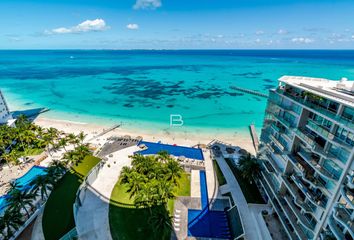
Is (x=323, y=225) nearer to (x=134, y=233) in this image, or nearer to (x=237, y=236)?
(x=237, y=236)

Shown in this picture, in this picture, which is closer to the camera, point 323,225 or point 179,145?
point 323,225

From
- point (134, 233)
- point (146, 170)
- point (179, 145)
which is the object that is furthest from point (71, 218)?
point (179, 145)

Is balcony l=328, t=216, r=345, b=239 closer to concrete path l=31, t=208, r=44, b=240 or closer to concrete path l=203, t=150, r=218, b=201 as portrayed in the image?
concrete path l=203, t=150, r=218, b=201

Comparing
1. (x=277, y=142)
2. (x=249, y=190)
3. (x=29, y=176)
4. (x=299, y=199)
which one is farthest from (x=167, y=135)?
(x=299, y=199)

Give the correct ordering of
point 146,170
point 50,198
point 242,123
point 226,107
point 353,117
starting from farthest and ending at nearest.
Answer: point 226,107, point 242,123, point 146,170, point 50,198, point 353,117

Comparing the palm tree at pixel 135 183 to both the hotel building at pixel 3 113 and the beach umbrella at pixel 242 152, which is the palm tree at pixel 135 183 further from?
the hotel building at pixel 3 113

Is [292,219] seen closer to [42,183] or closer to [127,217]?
[127,217]

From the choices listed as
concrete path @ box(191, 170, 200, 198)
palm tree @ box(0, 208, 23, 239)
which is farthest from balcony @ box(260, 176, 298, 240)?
palm tree @ box(0, 208, 23, 239)
